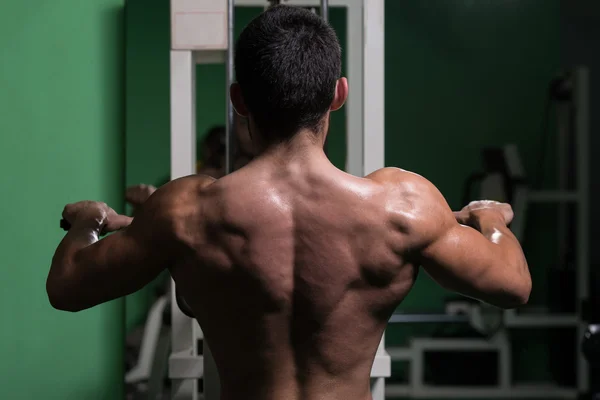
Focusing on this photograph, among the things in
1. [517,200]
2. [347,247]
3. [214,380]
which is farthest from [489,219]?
[517,200]

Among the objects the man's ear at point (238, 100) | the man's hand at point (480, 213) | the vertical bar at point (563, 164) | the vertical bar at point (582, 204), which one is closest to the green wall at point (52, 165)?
the man's ear at point (238, 100)

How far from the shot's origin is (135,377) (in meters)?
2.42

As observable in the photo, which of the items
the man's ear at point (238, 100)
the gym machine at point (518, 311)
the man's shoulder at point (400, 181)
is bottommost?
the gym machine at point (518, 311)

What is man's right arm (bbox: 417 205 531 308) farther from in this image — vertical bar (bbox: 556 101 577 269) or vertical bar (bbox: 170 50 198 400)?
vertical bar (bbox: 556 101 577 269)

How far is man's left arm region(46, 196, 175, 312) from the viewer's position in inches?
38.8

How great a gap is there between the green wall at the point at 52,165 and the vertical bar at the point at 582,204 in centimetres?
265

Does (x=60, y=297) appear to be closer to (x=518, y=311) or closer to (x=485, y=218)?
(x=485, y=218)

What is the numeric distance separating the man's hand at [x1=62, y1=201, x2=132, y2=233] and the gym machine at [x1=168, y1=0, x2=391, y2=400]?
373 millimetres

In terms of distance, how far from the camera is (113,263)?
3.25 feet

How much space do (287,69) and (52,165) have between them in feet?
3.22

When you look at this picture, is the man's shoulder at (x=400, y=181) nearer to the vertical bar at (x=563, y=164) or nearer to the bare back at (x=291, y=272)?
the bare back at (x=291, y=272)

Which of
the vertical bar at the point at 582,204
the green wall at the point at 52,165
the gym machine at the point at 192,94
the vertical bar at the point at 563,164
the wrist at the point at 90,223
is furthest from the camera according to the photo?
the vertical bar at the point at 563,164

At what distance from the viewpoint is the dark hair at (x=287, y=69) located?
961mm

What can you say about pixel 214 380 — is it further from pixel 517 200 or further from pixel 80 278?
pixel 517 200
